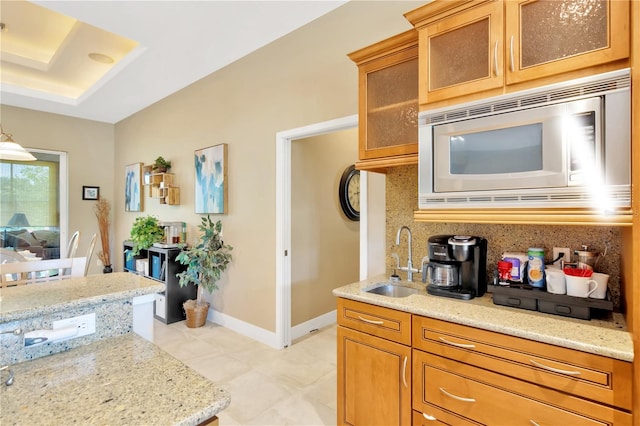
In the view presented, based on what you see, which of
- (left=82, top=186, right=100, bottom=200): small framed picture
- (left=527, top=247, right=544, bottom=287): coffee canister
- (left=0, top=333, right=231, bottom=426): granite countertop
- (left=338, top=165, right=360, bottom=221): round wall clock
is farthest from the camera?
(left=82, top=186, right=100, bottom=200): small framed picture

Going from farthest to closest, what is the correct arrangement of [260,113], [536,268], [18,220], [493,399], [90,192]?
[90,192] < [18,220] < [260,113] < [536,268] < [493,399]

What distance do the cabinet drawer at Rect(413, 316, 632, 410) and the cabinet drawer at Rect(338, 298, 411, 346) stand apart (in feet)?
0.28

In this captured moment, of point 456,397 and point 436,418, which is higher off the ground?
point 456,397

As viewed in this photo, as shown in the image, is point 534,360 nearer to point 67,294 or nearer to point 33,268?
point 67,294

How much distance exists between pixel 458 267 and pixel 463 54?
3.59 feet

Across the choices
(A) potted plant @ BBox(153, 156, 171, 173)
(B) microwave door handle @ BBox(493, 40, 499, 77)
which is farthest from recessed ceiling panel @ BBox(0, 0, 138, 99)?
(B) microwave door handle @ BBox(493, 40, 499, 77)

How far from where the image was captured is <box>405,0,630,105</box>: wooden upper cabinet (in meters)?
1.23

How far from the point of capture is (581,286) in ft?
4.44

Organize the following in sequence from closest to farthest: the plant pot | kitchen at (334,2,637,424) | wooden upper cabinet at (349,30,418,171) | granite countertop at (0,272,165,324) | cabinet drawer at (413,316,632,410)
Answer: granite countertop at (0,272,165,324), cabinet drawer at (413,316,632,410), kitchen at (334,2,637,424), wooden upper cabinet at (349,30,418,171), the plant pot

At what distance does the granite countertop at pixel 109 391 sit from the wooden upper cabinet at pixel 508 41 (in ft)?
5.31

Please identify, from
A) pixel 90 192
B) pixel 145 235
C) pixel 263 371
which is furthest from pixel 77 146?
pixel 263 371

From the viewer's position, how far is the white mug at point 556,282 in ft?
4.66

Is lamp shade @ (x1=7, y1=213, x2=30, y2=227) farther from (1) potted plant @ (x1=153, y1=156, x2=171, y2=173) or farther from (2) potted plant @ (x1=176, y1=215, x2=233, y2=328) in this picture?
(2) potted plant @ (x1=176, y1=215, x2=233, y2=328)

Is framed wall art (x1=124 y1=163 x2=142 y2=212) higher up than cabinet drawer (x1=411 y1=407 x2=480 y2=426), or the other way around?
framed wall art (x1=124 y1=163 x2=142 y2=212)
